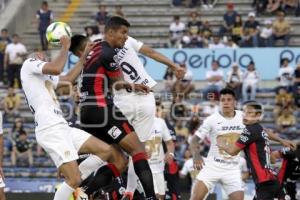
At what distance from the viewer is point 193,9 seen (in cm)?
2936

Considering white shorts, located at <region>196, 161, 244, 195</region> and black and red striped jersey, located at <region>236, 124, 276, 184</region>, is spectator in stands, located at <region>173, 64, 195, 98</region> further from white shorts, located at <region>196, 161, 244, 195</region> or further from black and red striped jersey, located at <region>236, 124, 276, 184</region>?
black and red striped jersey, located at <region>236, 124, 276, 184</region>

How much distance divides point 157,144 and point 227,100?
11.5 ft

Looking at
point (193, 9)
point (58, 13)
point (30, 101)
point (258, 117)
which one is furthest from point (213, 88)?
point (30, 101)

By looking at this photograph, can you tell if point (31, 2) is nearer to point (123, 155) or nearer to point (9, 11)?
point (9, 11)

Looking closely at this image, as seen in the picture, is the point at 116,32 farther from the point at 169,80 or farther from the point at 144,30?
the point at 144,30

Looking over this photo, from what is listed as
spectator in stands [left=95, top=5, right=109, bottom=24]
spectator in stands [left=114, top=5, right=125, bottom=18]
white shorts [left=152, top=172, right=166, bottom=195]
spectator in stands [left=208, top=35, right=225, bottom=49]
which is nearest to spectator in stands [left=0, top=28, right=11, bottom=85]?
spectator in stands [left=95, top=5, right=109, bottom=24]

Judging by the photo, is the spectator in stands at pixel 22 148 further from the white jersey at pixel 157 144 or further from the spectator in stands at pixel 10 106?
the white jersey at pixel 157 144

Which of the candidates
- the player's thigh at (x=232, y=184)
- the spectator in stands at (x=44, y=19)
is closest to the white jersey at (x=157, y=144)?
the player's thigh at (x=232, y=184)

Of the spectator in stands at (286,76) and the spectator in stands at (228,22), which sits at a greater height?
the spectator in stands at (228,22)

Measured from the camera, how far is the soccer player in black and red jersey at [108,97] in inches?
478

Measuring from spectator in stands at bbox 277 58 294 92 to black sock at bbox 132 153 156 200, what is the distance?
13415 millimetres

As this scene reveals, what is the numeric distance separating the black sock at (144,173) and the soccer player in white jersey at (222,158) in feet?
9.08

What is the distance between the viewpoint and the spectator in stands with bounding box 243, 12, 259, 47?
26.6 metres

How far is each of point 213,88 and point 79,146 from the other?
12.7 m
